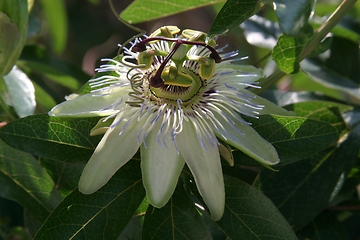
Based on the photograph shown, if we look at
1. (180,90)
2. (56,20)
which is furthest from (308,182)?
(56,20)

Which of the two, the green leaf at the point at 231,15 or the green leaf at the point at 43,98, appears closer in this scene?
the green leaf at the point at 231,15

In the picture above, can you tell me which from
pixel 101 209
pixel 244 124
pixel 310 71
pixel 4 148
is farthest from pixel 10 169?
pixel 310 71

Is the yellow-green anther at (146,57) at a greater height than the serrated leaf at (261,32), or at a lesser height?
greater

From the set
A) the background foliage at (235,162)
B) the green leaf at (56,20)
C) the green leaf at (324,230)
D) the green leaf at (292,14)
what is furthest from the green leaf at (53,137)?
the green leaf at (56,20)

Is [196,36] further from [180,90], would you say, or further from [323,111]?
[323,111]

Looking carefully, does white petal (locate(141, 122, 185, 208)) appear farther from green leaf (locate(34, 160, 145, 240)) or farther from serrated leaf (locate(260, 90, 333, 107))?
serrated leaf (locate(260, 90, 333, 107))

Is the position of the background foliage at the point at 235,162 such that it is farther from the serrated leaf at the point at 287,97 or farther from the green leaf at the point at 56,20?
the green leaf at the point at 56,20

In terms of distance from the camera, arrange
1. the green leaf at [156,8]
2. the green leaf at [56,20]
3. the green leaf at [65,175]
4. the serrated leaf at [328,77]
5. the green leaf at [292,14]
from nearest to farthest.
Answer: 1. the green leaf at [292,14]
2. the green leaf at [65,175]
3. the green leaf at [156,8]
4. the serrated leaf at [328,77]
5. the green leaf at [56,20]
